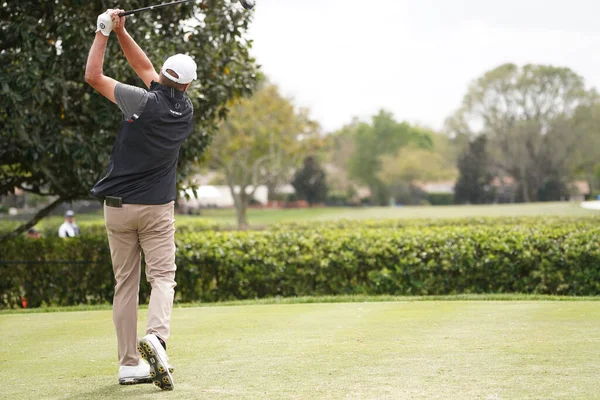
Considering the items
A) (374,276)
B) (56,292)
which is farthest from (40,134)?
(374,276)

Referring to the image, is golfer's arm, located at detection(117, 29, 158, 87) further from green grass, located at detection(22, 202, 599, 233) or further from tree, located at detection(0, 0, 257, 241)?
green grass, located at detection(22, 202, 599, 233)

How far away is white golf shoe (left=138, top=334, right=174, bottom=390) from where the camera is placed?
4.99m

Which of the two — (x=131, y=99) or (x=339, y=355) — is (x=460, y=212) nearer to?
(x=339, y=355)

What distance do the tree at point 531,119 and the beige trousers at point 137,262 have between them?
8983cm

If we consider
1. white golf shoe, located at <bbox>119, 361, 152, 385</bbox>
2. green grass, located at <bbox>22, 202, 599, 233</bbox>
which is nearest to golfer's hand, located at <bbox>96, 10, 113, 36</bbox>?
white golf shoe, located at <bbox>119, 361, 152, 385</bbox>

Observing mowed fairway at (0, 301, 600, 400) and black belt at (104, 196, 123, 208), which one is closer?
mowed fairway at (0, 301, 600, 400)

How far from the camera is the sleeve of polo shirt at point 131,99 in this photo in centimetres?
526

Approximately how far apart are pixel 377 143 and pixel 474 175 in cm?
3304

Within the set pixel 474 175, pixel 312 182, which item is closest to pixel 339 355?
pixel 474 175

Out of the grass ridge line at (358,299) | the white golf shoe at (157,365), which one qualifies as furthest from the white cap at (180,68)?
the grass ridge line at (358,299)

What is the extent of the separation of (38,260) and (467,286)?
6.48 meters

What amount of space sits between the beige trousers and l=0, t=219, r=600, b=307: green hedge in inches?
282

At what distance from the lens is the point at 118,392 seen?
5082 mm

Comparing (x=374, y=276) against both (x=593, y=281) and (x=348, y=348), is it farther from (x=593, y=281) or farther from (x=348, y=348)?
(x=348, y=348)
